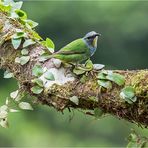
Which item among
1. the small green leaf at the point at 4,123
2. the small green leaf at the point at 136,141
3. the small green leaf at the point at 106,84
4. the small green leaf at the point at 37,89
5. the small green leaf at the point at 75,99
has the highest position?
the small green leaf at the point at 37,89

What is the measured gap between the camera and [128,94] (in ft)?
9.05

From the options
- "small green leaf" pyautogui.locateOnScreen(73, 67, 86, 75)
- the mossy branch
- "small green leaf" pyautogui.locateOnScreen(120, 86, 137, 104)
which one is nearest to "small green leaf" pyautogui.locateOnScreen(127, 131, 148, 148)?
the mossy branch

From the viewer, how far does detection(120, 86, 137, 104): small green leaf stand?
2.76 m

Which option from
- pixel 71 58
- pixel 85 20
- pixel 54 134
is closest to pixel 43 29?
pixel 85 20

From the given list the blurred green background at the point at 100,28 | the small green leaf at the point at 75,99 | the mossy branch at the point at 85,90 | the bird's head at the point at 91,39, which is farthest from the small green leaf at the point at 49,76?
the blurred green background at the point at 100,28

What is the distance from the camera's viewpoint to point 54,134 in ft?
51.9

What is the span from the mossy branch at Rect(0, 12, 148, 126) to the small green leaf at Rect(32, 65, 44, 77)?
0.03 m

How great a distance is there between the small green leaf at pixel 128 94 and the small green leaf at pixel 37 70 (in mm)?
361

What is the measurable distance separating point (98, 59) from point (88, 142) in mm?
5250

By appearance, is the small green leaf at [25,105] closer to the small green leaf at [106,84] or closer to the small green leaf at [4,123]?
the small green leaf at [4,123]

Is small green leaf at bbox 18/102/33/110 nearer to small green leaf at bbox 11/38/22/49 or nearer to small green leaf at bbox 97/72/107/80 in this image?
small green leaf at bbox 11/38/22/49

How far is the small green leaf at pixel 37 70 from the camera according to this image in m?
2.97

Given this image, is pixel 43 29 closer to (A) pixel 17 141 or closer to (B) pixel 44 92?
(A) pixel 17 141

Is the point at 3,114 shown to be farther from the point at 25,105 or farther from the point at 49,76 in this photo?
the point at 49,76
